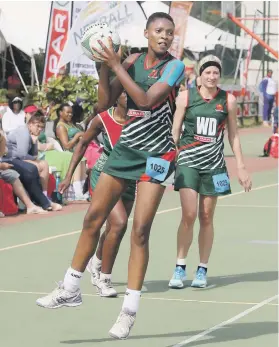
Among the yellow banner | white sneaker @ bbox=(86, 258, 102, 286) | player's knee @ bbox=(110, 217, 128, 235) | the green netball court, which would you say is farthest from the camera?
the yellow banner

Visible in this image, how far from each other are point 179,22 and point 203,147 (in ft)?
59.5

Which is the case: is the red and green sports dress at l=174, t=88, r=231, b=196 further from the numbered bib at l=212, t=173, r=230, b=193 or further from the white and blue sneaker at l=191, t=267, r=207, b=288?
the white and blue sneaker at l=191, t=267, r=207, b=288

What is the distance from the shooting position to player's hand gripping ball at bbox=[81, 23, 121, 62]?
7105mm

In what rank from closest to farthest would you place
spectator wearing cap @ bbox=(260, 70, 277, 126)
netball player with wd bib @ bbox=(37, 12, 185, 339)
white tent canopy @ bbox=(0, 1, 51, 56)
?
1. netball player with wd bib @ bbox=(37, 12, 185, 339)
2. white tent canopy @ bbox=(0, 1, 51, 56)
3. spectator wearing cap @ bbox=(260, 70, 277, 126)

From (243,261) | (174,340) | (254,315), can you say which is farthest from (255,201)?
(174,340)

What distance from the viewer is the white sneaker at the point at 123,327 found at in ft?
23.9

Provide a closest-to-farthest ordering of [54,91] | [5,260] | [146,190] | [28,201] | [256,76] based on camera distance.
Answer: [146,190] → [5,260] → [28,201] → [54,91] → [256,76]

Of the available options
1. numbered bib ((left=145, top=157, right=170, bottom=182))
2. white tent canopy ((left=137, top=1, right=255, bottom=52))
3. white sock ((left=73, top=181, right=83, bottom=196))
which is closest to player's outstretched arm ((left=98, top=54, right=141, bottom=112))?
numbered bib ((left=145, top=157, right=170, bottom=182))

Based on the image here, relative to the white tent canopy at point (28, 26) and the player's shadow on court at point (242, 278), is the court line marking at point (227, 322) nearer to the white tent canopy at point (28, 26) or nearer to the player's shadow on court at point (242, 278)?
the player's shadow on court at point (242, 278)

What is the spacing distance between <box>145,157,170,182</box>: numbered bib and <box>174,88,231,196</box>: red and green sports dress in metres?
2.48

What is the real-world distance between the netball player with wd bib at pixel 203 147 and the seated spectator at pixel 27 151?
18.7 ft

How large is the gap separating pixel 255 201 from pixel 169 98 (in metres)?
10.00

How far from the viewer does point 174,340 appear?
25.4 ft

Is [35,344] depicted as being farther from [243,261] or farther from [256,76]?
[256,76]
